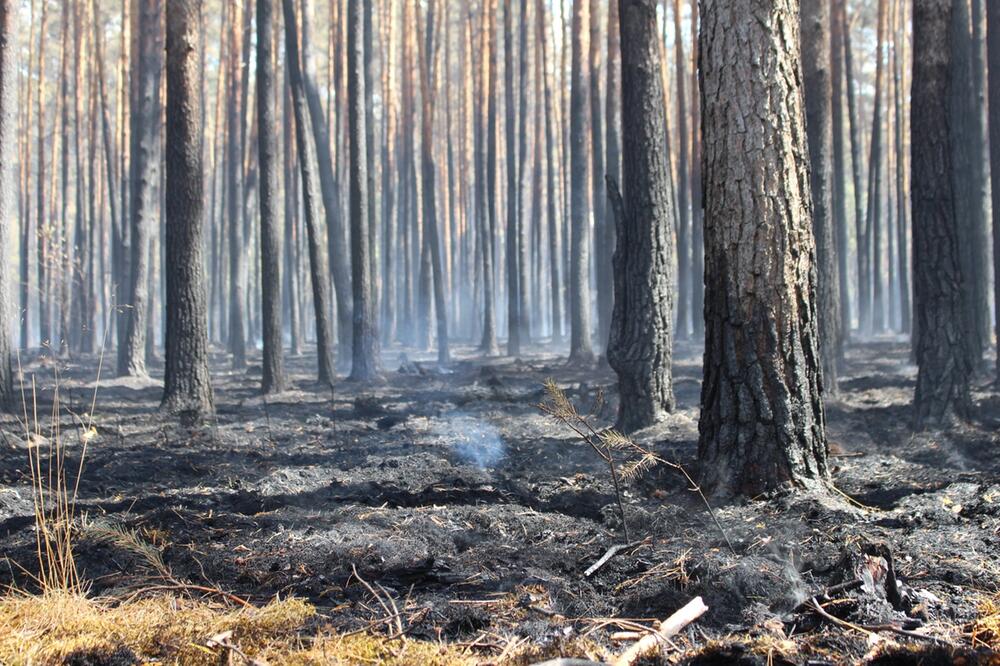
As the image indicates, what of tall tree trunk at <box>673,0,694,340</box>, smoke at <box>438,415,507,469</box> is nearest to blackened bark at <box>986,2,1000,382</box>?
smoke at <box>438,415,507,469</box>

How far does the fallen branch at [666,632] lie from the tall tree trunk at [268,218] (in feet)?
32.2

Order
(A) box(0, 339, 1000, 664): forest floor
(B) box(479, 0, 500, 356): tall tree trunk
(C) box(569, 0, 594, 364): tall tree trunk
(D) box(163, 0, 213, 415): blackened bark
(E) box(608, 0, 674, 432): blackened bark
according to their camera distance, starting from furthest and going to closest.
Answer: (B) box(479, 0, 500, 356): tall tree trunk, (C) box(569, 0, 594, 364): tall tree trunk, (D) box(163, 0, 213, 415): blackened bark, (E) box(608, 0, 674, 432): blackened bark, (A) box(0, 339, 1000, 664): forest floor

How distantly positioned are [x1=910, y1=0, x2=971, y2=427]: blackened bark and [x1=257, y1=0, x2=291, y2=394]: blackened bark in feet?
27.0

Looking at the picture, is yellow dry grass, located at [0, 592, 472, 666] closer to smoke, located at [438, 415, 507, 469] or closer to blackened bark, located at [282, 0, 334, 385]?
smoke, located at [438, 415, 507, 469]

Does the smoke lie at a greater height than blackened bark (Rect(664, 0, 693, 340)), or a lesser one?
lesser

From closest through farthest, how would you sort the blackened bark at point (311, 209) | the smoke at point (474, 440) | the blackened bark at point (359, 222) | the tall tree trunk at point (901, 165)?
the smoke at point (474, 440) → the blackened bark at point (311, 209) → the blackened bark at point (359, 222) → the tall tree trunk at point (901, 165)

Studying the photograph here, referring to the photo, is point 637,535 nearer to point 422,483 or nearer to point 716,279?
point 716,279

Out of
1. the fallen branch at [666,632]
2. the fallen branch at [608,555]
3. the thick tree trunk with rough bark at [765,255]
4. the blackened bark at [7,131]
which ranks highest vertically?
the blackened bark at [7,131]

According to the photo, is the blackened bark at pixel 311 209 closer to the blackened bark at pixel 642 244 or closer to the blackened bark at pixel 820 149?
the blackened bark at pixel 642 244

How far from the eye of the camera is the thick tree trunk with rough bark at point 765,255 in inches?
187

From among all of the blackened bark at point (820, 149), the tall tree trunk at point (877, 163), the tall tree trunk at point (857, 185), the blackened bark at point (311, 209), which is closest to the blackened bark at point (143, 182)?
the blackened bark at point (311, 209)

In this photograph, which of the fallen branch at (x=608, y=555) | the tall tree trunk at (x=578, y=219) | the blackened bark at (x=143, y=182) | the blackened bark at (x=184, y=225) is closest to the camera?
the fallen branch at (x=608, y=555)

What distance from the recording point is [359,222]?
1343 cm

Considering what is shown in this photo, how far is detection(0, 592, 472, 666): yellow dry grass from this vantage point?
2.79 m
